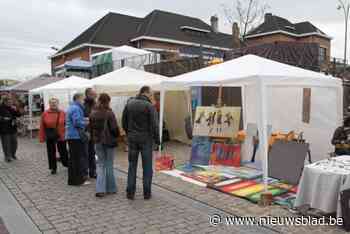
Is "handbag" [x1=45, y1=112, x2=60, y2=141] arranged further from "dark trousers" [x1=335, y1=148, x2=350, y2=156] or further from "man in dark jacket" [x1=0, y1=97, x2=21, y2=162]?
"dark trousers" [x1=335, y1=148, x2=350, y2=156]

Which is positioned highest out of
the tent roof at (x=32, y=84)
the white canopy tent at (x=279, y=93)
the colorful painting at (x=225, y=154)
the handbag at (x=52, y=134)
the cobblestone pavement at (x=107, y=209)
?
the tent roof at (x=32, y=84)

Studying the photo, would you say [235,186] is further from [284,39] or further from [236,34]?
[284,39]

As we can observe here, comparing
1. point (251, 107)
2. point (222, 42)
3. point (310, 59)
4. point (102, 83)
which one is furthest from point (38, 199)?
point (222, 42)

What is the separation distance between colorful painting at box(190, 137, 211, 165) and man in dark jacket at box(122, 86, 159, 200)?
8.67 feet

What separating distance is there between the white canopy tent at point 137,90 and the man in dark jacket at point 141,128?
3628mm

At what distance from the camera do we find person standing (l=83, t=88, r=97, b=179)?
614 cm

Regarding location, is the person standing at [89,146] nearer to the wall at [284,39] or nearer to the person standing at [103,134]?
the person standing at [103,134]

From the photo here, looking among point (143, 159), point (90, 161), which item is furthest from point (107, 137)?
point (90, 161)

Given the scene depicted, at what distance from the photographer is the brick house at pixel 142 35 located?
1098 inches

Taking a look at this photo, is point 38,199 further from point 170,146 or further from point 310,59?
point 310,59

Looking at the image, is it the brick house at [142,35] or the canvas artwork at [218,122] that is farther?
the brick house at [142,35]

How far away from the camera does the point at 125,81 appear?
9250 mm

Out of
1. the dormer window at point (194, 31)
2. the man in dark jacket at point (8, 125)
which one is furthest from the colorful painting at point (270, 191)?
the dormer window at point (194, 31)

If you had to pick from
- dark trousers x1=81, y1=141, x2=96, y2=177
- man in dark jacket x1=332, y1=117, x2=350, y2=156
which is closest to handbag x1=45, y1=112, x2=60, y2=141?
dark trousers x1=81, y1=141, x2=96, y2=177
